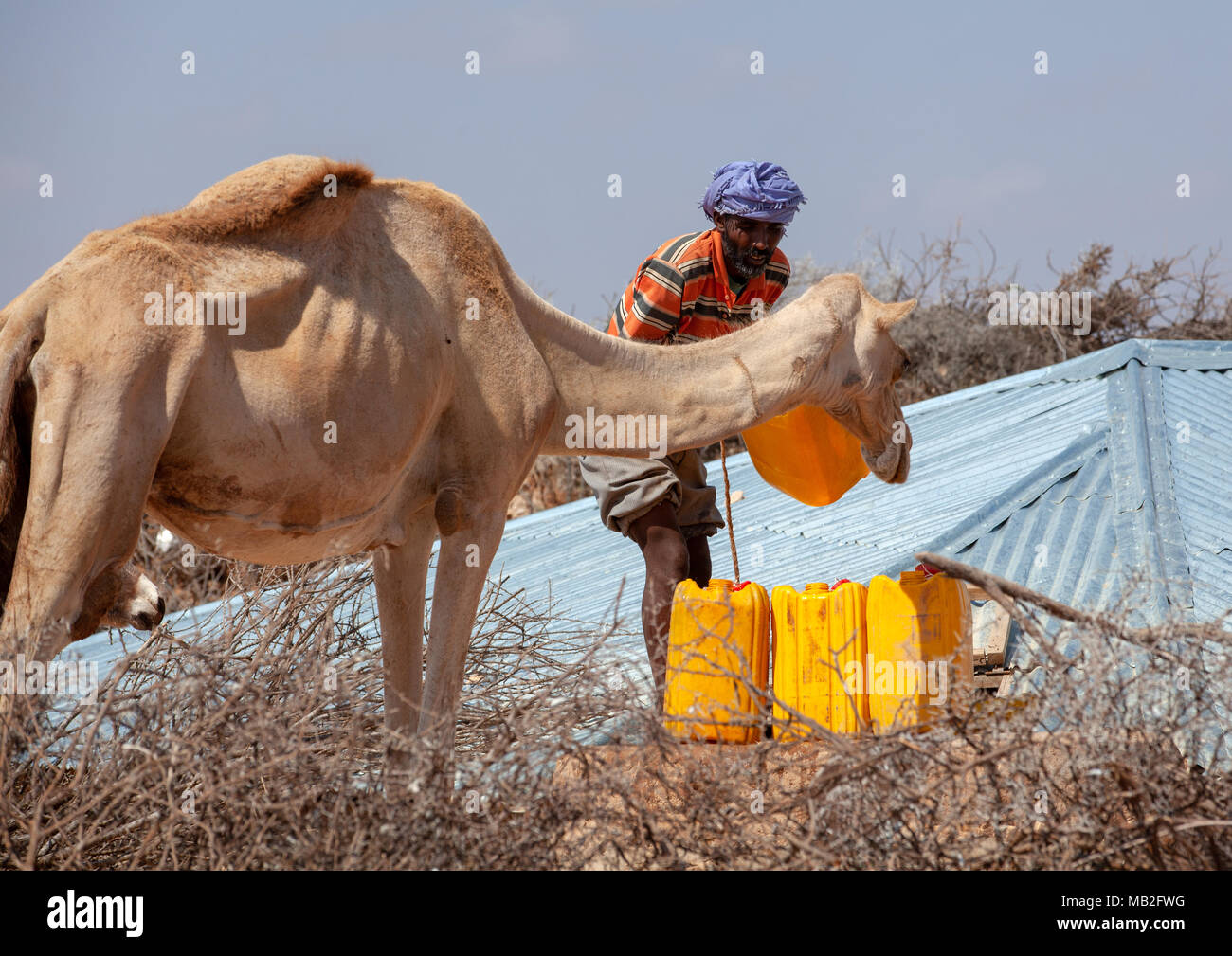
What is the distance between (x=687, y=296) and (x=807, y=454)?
0.88 metres

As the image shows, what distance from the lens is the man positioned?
6281 millimetres

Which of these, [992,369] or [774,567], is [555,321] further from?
[992,369]

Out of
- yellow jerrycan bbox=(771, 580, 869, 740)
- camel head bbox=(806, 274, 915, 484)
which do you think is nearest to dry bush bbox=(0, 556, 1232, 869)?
yellow jerrycan bbox=(771, 580, 869, 740)

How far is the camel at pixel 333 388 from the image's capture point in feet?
12.8

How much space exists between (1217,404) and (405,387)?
6853mm

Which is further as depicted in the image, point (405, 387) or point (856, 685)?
point (856, 685)

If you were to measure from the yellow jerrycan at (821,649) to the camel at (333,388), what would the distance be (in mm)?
880

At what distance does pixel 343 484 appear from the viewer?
4.50 meters

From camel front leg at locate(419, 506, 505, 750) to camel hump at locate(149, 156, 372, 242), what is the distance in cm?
114

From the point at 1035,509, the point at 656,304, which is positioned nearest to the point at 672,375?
the point at 656,304

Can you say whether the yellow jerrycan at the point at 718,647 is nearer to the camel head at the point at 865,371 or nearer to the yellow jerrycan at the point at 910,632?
the yellow jerrycan at the point at 910,632

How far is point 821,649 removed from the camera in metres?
6.02
